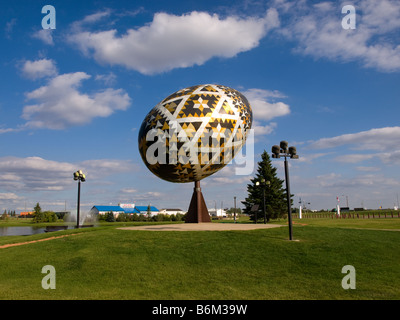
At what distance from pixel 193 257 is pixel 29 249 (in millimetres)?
10707

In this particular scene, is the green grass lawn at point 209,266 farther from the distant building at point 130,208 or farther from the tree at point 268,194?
the distant building at point 130,208

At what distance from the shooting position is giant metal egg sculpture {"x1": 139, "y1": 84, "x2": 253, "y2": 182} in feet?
76.5

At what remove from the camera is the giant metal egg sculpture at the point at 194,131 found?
76.5 ft

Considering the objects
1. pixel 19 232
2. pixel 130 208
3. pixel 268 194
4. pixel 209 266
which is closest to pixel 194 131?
pixel 209 266

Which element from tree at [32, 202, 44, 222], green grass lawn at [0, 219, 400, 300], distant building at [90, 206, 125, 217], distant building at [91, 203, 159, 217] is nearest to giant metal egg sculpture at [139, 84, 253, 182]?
green grass lawn at [0, 219, 400, 300]

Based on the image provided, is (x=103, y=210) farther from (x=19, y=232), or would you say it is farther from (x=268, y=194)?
(x=268, y=194)

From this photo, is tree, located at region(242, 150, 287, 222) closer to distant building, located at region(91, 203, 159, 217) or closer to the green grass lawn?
the green grass lawn

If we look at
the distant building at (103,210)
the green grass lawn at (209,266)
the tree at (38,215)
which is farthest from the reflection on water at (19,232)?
the distant building at (103,210)

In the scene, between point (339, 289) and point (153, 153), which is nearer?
point (339, 289)

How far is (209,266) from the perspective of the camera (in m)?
12.5

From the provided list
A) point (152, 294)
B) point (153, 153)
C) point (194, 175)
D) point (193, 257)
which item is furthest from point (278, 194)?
point (152, 294)

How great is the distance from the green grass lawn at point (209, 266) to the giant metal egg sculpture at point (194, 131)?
24.5 feet
